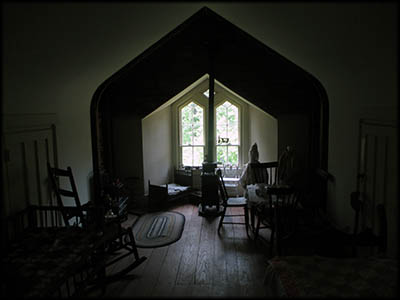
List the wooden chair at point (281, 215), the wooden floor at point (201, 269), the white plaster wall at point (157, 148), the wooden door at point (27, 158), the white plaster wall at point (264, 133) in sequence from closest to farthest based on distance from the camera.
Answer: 1. the wooden door at point (27, 158)
2. the wooden floor at point (201, 269)
3. the wooden chair at point (281, 215)
4. the white plaster wall at point (264, 133)
5. the white plaster wall at point (157, 148)

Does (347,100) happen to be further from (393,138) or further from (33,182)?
(33,182)

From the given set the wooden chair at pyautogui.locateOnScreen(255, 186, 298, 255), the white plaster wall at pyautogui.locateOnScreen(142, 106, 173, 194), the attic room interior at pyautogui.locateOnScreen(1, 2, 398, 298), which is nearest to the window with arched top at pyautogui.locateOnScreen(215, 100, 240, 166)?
the attic room interior at pyautogui.locateOnScreen(1, 2, 398, 298)

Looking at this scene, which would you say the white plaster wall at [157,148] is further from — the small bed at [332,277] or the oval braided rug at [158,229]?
the small bed at [332,277]

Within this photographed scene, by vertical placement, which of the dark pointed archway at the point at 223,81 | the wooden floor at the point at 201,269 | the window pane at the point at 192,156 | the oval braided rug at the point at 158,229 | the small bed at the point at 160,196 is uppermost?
the dark pointed archway at the point at 223,81

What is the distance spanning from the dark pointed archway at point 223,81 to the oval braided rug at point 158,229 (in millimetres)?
987

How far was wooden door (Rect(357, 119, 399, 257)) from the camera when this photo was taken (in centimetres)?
271

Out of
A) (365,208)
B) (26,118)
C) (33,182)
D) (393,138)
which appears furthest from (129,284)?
(393,138)

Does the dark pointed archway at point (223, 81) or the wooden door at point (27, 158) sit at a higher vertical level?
the dark pointed archway at point (223, 81)

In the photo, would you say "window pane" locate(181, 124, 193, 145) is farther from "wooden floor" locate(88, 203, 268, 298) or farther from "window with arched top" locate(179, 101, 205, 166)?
"wooden floor" locate(88, 203, 268, 298)

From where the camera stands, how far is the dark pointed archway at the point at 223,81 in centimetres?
477

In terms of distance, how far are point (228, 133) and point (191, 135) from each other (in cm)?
86

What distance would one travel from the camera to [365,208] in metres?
3.37

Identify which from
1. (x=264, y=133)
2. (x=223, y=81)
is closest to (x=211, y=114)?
(x=223, y=81)

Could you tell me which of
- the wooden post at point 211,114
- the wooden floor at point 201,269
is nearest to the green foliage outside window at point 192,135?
the wooden post at point 211,114
